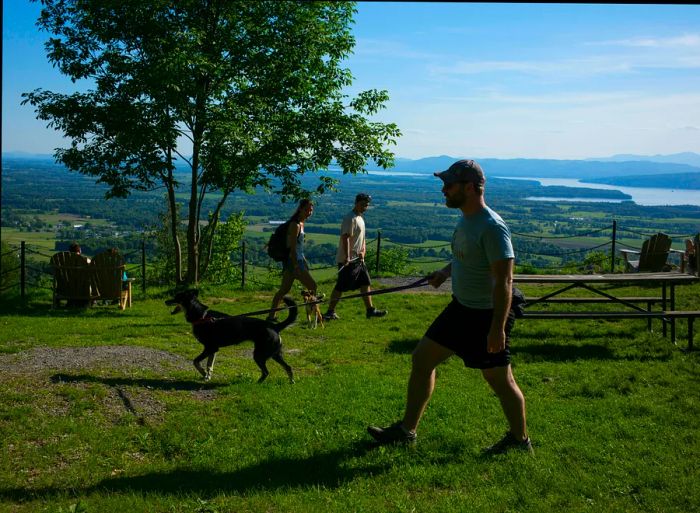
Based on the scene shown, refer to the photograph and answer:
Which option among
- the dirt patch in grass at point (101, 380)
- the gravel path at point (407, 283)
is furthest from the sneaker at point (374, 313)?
the dirt patch in grass at point (101, 380)

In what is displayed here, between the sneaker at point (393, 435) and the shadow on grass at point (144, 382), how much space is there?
7.61 feet

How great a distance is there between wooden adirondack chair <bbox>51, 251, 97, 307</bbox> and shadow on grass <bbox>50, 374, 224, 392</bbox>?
21.0ft

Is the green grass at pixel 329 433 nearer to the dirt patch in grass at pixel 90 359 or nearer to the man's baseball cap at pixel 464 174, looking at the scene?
the dirt patch in grass at pixel 90 359

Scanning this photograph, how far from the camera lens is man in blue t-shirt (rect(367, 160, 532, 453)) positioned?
4.25 m

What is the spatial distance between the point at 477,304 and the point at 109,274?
32.8 ft

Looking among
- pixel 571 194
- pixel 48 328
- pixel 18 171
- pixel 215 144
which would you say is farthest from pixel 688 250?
pixel 571 194

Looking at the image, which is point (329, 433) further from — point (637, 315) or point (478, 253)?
point (637, 315)

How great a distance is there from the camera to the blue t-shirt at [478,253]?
13.9 ft

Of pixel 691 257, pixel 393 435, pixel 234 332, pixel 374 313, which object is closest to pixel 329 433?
pixel 393 435

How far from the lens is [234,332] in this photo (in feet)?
22.5

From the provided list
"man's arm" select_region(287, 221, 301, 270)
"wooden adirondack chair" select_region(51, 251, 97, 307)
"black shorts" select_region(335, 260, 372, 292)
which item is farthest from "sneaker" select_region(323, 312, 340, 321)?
"wooden adirondack chair" select_region(51, 251, 97, 307)

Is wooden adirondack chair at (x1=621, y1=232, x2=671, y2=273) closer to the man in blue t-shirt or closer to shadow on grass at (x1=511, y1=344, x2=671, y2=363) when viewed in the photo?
shadow on grass at (x1=511, y1=344, x2=671, y2=363)

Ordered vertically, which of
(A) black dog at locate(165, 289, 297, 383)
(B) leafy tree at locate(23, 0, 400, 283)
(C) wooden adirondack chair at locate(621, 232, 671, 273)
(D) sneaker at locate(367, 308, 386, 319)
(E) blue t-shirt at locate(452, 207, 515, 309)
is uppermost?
(B) leafy tree at locate(23, 0, 400, 283)

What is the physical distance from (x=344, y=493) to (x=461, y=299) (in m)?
1.58
